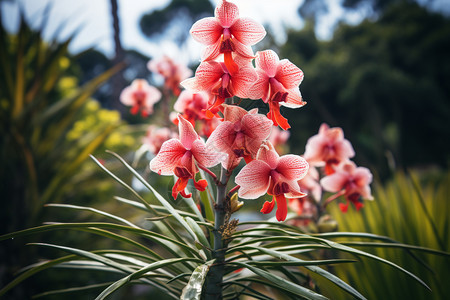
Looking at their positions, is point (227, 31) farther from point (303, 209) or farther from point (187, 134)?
point (303, 209)

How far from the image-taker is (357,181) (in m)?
0.85

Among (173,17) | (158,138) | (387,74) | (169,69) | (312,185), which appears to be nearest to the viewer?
(312,185)

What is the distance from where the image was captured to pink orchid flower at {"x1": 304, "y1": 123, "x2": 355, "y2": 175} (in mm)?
Result: 857

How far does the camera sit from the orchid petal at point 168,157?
50cm

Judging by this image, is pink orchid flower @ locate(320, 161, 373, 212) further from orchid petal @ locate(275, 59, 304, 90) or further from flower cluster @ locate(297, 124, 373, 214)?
orchid petal @ locate(275, 59, 304, 90)

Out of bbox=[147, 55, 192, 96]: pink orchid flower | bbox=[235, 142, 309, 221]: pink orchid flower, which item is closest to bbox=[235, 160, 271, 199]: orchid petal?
bbox=[235, 142, 309, 221]: pink orchid flower

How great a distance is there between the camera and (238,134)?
48cm

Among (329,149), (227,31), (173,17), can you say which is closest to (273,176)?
(227,31)

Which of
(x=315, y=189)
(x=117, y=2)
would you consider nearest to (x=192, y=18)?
(x=117, y=2)

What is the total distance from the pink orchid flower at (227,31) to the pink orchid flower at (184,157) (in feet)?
0.43

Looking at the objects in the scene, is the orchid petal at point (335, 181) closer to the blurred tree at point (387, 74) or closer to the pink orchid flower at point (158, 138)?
the pink orchid flower at point (158, 138)

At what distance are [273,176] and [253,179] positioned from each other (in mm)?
33

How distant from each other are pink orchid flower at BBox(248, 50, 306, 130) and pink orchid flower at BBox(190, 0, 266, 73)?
3cm

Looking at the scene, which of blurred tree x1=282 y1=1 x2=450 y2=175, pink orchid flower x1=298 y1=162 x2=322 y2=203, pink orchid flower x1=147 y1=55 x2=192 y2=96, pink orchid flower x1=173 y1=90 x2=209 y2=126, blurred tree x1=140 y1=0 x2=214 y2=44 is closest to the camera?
pink orchid flower x1=173 y1=90 x2=209 y2=126
